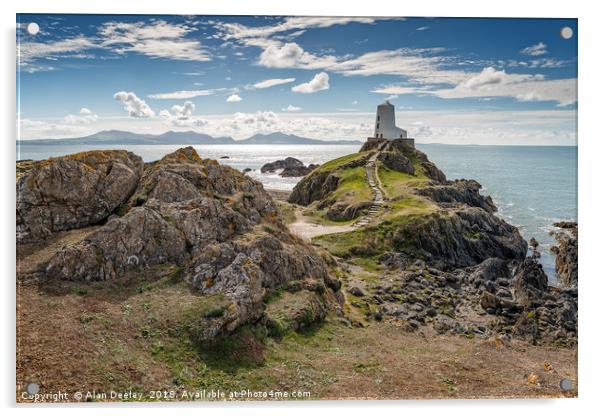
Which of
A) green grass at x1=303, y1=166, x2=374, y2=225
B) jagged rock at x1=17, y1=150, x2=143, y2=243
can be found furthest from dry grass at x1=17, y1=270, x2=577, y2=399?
green grass at x1=303, y1=166, x2=374, y2=225

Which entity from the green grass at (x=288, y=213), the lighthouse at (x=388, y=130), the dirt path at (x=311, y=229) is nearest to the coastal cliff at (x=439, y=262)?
the dirt path at (x=311, y=229)

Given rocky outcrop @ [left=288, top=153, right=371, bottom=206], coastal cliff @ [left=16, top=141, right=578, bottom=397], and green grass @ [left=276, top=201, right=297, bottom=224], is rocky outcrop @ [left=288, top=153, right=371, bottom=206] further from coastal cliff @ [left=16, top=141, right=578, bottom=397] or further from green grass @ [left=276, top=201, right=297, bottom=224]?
coastal cliff @ [left=16, top=141, right=578, bottom=397]

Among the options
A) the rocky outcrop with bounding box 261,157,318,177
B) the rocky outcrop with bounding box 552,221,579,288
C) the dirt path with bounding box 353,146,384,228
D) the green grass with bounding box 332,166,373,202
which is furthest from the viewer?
the rocky outcrop with bounding box 261,157,318,177

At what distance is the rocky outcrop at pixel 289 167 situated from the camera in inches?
3770

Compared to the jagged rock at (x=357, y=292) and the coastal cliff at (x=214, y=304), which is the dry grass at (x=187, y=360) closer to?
the coastal cliff at (x=214, y=304)

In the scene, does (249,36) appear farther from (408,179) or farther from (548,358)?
(408,179)

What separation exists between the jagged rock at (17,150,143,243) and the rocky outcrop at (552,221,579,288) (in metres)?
28.5

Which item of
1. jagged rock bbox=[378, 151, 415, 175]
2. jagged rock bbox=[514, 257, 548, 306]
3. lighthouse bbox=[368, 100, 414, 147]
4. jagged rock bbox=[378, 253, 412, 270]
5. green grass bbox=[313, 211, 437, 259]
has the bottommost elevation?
jagged rock bbox=[514, 257, 548, 306]

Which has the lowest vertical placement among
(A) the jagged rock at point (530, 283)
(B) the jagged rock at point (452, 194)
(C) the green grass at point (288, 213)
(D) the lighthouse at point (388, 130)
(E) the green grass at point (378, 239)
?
(A) the jagged rock at point (530, 283)

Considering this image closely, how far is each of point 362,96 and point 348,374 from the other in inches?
512

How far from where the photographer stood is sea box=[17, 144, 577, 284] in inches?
718

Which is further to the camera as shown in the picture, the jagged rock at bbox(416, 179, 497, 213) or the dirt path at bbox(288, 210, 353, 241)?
the jagged rock at bbox(416, 179, 497, 213)

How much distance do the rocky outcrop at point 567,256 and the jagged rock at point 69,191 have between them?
93.4ft

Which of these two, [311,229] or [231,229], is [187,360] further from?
[311,229]
